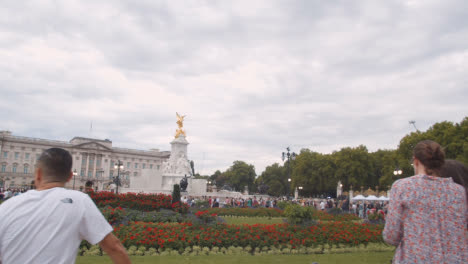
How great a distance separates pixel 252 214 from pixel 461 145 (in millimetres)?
26227

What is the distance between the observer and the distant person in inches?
115

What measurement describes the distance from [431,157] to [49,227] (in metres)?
3.24

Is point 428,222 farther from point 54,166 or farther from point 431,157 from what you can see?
point 54,166

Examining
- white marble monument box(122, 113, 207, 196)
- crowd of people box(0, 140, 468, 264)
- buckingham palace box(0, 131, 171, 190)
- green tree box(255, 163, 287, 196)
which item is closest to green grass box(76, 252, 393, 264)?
crowd of people box(0, 140, 468, 264)

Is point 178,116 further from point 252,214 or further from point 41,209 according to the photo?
point 41,209

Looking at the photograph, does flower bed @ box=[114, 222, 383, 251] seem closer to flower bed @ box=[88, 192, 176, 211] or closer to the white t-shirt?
flower bed @ box=[88, 192, 176, 211]

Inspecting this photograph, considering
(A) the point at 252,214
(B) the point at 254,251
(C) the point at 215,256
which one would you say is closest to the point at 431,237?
(C) the point at 215,256

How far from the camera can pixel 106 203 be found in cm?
1917

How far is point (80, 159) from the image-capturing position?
99000 mm

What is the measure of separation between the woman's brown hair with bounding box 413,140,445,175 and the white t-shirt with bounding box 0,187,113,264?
2815 millimetres

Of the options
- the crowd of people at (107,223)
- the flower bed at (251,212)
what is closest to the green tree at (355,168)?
the flower bed at (251,212)

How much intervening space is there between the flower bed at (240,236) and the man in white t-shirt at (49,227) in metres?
9.32

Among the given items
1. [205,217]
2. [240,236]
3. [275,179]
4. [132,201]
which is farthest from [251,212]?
[275,179]

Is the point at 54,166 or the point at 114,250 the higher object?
the point at 54,166
